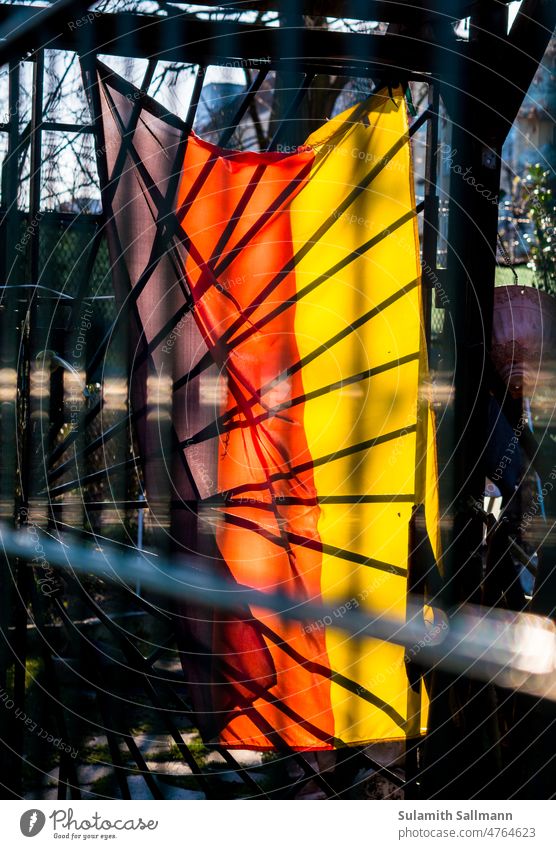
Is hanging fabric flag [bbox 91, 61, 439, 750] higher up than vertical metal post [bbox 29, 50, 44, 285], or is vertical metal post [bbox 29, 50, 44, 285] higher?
vertical metal post [bbox 29, 50, 44, 285]

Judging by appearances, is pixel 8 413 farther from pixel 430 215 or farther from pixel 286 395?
pixel 430 215

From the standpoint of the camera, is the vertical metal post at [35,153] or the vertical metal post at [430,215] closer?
the vertical metal post at [35,153]

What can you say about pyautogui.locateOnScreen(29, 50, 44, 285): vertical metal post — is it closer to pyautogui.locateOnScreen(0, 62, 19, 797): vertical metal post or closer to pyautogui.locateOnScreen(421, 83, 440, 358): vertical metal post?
pyautogui.locateOnScreen(0, 62, 19, 797): vertical metal post

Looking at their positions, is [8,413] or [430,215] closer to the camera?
[8,413]

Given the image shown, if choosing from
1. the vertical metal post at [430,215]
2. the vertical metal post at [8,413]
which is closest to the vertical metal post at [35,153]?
the vertical metal post at [8,413]

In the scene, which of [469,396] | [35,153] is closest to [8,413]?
[35,153]

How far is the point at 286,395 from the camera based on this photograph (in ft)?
3.64

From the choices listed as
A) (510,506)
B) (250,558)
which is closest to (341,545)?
(250,558)

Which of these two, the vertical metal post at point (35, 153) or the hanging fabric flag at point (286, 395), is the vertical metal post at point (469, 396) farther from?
the vertical metal post at point (35, 153)

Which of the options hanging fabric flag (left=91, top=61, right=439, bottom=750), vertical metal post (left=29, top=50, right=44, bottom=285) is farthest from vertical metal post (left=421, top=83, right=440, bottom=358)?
vertical metal post (left=29, top=50, right=44, bottom=285)

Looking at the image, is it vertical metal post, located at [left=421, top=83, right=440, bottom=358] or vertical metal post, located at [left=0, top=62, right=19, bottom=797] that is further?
vertical metal post, located at [left=421, top=83, right=440, bottom=358]

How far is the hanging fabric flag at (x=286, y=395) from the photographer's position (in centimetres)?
107

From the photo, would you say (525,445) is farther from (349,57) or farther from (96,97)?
(96,97)

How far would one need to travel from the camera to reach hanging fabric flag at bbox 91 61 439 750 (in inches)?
41.9
